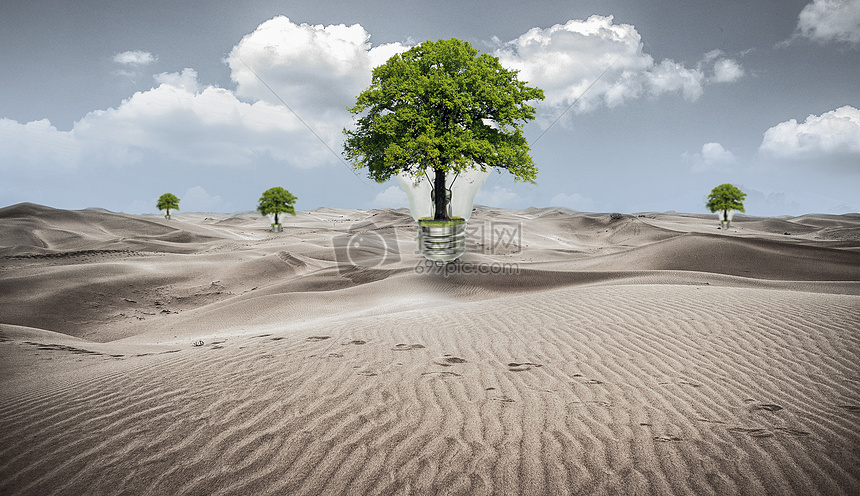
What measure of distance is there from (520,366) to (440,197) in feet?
26.2

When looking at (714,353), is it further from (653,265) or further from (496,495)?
(653,265)

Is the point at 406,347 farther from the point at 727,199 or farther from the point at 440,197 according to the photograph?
the point at 727,199

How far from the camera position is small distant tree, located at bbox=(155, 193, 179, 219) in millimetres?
44594

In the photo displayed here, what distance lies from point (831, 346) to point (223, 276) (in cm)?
1466

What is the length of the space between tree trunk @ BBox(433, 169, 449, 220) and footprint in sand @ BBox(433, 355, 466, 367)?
24.7 feet

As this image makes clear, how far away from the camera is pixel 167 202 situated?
147ft

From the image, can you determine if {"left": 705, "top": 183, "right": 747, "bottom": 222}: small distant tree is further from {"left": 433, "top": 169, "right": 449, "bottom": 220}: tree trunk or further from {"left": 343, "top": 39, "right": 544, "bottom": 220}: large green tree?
{"left": 433, "top": 169, "right": 449, "bottom": 220}: tree trunk

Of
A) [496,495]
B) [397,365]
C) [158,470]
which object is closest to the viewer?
[496,495]

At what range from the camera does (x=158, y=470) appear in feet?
8.43

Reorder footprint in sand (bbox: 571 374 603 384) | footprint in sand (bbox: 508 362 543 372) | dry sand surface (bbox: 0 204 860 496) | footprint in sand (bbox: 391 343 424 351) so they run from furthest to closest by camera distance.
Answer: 1. footprint in sand (bbox: 391 343 424 351)
2. footprint in sand (bbox: 508 362 543 372)
3. footprint in sand (bbox: 571 374 603 384)
4. dry sand surface (bbox: 0 204 860 496)

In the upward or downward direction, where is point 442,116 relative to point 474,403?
upward

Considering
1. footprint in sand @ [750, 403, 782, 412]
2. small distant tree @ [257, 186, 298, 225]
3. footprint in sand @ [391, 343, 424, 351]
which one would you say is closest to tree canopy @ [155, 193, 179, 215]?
small distant tree @ [257, 186, 298, 225]

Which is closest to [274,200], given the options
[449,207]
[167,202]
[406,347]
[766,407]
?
[167,202]

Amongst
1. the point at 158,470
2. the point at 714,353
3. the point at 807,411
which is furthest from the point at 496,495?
the point at 714,353
